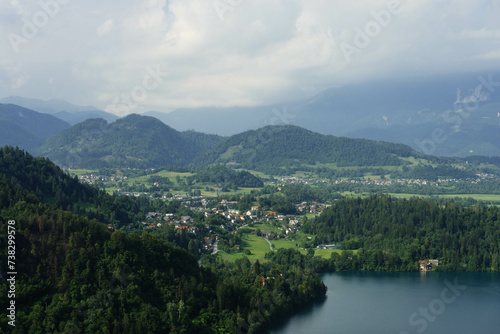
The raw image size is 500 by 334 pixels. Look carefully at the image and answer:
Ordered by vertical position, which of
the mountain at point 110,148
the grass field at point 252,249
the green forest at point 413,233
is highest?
the mountain at point 110,148

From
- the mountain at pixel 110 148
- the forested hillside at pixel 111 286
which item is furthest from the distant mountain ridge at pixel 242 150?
the forested hillside at pixel 111 286

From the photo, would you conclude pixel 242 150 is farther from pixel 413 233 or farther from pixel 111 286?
pixel 111 286

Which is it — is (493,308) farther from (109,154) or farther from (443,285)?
(109,154)

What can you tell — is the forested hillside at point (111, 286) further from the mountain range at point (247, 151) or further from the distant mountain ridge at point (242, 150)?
the distant mountain ridge at point (242, 150)

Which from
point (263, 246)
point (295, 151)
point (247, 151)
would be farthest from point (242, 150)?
point (263, 246)

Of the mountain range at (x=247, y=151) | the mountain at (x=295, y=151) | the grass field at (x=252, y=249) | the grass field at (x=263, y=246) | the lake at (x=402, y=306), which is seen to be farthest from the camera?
the mountain at (x=295, y=151)

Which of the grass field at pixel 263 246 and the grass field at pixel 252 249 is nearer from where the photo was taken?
the grass field at pixel 252 249
